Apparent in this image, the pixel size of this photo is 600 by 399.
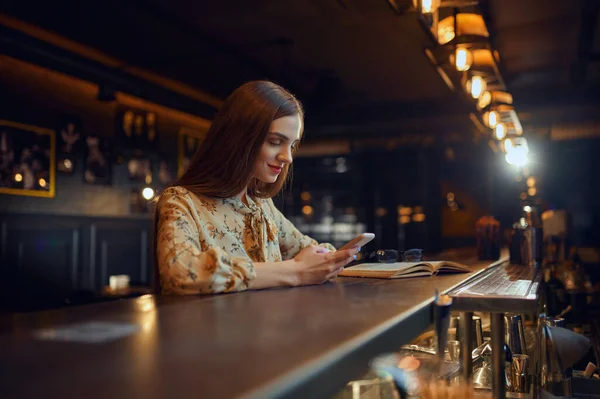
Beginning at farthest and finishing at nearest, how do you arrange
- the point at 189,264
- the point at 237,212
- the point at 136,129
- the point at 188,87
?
the point at 188,87
the point at 136,129
the point at 237,212
the point at 189,264

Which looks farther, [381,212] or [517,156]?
[381,212]

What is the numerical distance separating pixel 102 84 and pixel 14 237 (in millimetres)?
1537

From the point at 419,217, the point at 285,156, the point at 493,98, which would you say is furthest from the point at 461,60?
the point at 419,217

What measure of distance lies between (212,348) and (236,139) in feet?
3.87

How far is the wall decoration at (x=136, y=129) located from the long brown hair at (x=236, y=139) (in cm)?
466

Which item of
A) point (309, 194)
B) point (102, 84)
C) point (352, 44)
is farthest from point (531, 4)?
point (309, 194)

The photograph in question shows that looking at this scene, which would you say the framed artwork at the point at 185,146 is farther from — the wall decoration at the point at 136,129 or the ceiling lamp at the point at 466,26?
the ceiling lamp at the point at 466,26

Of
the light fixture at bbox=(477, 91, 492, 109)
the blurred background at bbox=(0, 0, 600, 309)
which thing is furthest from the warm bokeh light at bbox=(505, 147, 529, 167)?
the light fixture at bbox=(477, 91, 492, 109)

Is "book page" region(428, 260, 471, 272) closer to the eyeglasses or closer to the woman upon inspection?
the eyeglasses

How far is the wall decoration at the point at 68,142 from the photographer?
17.8 feet

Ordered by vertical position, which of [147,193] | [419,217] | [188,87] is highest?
[188,87]

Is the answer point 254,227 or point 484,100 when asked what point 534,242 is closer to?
point 484,100

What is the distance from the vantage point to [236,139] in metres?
1.72

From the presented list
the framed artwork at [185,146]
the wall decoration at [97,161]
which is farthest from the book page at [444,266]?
the framed artwork at [185,146]
